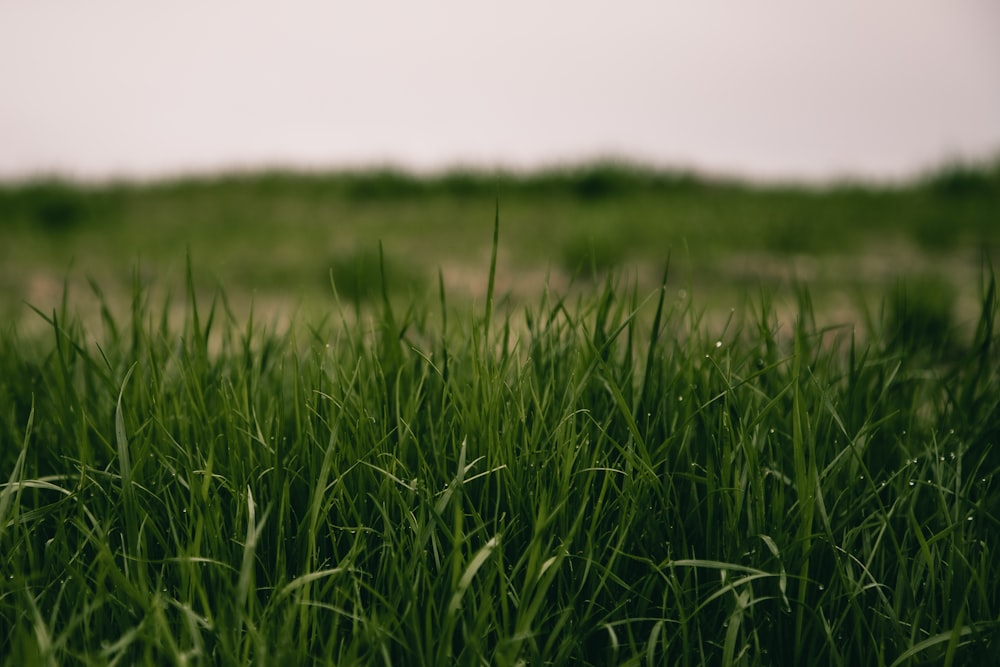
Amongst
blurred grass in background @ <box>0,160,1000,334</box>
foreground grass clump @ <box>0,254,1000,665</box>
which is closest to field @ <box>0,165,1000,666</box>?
foreground grass clump @ <box>0,254,1000,665</box>

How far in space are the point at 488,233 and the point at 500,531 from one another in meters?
3.35

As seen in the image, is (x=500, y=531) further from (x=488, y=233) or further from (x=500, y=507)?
(x=488, y=233)

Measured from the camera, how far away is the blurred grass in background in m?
3.12

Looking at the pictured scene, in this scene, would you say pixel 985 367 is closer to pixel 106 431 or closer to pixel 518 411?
pixel 518 411

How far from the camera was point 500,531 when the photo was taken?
34.8 inches

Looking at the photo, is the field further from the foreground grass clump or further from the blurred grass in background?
the blurred grass in background

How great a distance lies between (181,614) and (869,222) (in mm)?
4228

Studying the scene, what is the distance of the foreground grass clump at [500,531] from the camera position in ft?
2.53

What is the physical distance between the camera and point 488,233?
13.6 feet

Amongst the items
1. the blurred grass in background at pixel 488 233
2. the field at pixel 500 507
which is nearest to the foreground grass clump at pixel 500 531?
the field at pixel 500 507

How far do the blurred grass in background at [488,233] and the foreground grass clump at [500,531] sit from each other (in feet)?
3.90

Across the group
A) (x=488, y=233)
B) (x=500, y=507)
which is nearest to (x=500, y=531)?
(x=500, y=507)

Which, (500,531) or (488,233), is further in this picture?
(488,233)

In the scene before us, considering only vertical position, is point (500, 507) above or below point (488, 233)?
below
